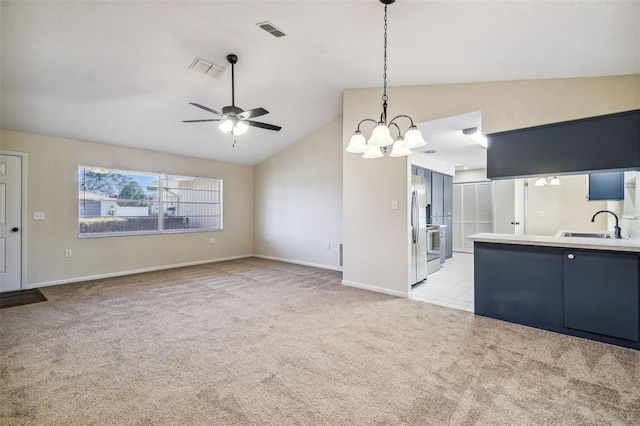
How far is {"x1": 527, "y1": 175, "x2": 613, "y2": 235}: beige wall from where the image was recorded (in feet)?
16.9

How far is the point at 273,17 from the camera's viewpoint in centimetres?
283

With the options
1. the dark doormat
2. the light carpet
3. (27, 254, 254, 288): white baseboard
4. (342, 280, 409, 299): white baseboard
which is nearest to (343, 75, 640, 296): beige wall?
(342, 280, 409, 299): white baseboard

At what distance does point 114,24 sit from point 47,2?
49 centimetres

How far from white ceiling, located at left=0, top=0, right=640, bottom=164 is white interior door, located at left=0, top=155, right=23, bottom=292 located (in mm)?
624

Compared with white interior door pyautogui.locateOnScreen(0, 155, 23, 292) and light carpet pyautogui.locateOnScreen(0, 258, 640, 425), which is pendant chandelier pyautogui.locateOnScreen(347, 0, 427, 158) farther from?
white interior door pyautogui.locateOnScreen(0, 155, 23, 292)

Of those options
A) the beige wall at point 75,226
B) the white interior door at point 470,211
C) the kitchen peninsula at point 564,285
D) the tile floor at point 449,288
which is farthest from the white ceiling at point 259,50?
the white interior door at point 470,211

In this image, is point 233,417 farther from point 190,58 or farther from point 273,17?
point 190,58

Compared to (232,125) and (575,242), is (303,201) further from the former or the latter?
(575,242)

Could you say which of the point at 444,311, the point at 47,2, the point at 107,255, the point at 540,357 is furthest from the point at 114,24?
the point at 540,357

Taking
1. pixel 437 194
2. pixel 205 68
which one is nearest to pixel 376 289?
pixel 437 194

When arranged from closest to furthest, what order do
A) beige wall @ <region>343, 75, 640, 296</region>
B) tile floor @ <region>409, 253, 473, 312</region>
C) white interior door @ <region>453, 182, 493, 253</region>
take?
beige wall @ <region>343, 75, 640, 296</region>, tile floor @ <region>409, 253, 473, 312</region>, white interior door @ <region>453, 182, 493, 253</region>

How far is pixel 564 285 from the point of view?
2879 mm

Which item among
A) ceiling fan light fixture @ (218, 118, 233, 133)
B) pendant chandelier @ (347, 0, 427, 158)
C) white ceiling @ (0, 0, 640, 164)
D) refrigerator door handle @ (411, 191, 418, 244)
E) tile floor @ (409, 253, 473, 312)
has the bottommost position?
tile floor @ (409, 253, 473, 312)

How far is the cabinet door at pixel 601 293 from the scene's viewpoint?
8.45ft
